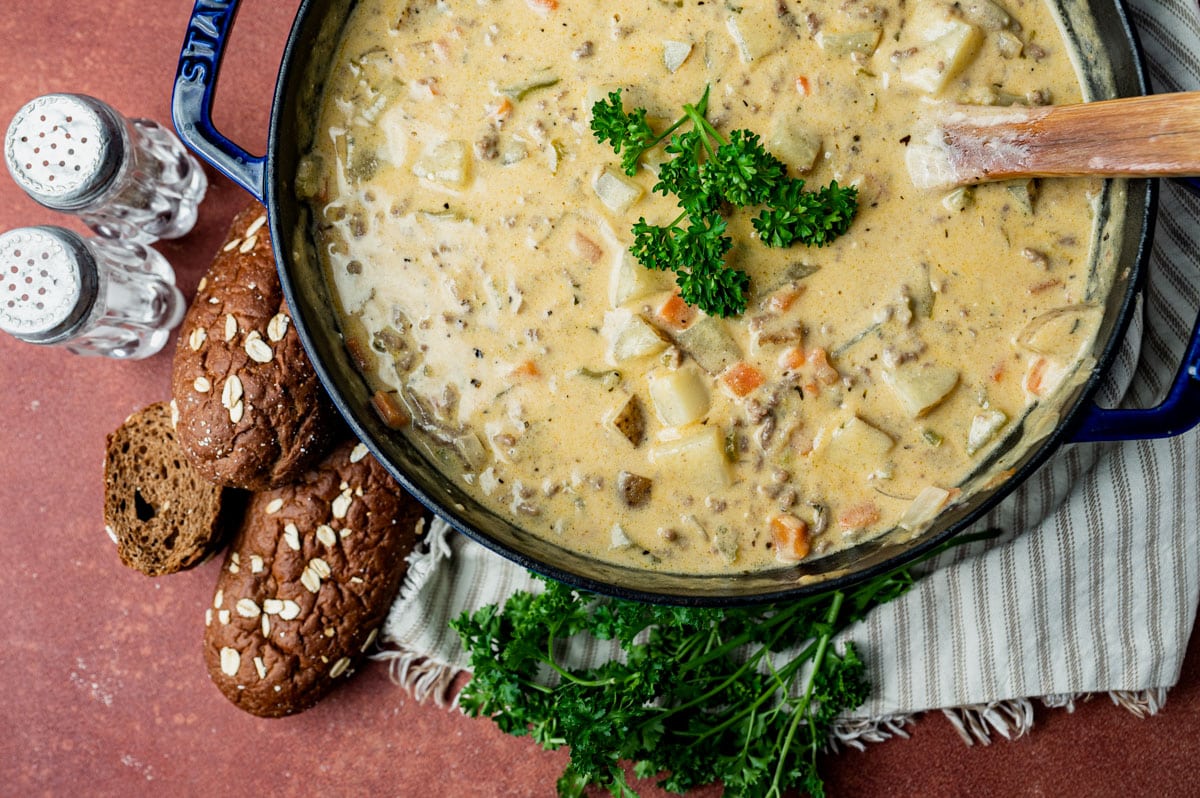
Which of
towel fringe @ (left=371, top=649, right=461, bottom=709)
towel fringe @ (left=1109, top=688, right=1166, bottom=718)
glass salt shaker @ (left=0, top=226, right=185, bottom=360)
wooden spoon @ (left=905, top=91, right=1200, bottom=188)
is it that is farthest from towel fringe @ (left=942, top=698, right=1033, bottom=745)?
glass salt shaker @ (left=0, top=226, right=185, bottom=360)

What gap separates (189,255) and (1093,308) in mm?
2755

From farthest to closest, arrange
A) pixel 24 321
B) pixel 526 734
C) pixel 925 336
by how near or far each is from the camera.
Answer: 1. pixel 526 734
2. pixel 24 321
3. pixel 925 336

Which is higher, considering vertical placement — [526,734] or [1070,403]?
[1070,403]

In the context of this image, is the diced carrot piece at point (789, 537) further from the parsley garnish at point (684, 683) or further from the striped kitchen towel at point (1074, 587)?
the striped kitchen towel at point (1074, 587)

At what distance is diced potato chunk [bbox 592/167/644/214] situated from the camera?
2475 millimetres

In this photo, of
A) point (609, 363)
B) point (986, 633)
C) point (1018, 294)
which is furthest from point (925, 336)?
point (986, 633)

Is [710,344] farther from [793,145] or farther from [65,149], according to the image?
[65,149]

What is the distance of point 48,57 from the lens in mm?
3373

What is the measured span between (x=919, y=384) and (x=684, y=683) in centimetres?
117

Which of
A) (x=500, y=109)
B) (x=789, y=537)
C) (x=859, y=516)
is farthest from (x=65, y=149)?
(x=859, y=516)

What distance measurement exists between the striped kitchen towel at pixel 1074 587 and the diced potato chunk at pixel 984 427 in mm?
595

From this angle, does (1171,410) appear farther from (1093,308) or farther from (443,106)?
(443,106)

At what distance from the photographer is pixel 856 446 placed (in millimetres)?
2488

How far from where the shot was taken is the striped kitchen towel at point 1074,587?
3.01m
